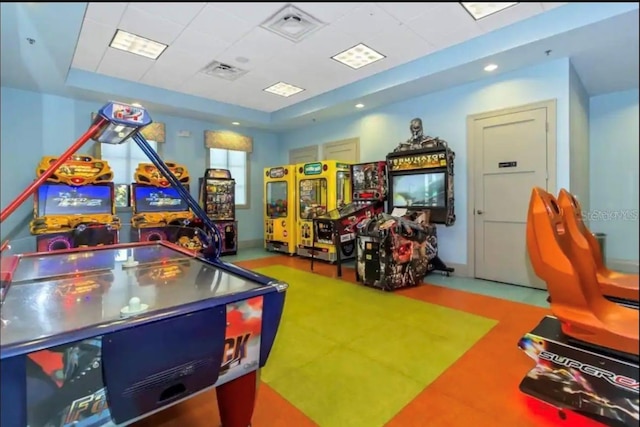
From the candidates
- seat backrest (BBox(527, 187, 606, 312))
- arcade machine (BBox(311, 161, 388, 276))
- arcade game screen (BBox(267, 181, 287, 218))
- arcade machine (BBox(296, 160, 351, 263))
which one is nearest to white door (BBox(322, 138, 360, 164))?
arcade machine (BBox(296, 160, 351, 263))

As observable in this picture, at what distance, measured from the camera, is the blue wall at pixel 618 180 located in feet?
2.23

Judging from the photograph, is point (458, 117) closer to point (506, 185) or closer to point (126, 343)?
point (506, 185)

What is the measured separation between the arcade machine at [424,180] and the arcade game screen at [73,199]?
465cm

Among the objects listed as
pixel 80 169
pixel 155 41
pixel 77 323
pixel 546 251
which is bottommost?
pixel 77 323

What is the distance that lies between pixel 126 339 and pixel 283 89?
5.52 metres

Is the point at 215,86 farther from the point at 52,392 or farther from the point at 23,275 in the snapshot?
the point at 52,392

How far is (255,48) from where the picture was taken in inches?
165

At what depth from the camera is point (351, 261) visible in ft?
20.6

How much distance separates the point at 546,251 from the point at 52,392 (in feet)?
5.98

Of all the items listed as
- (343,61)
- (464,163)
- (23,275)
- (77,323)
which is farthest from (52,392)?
(464,163)

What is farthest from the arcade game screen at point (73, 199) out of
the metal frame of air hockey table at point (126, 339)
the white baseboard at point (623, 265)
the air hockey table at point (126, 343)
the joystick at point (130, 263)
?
the white baseboard at point (623, 265)

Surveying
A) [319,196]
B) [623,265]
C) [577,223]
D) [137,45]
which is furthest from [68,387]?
[319,196]

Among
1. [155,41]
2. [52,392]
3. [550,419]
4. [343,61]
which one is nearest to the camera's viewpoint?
[52,392]

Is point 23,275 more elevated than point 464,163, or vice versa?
point 464,163
